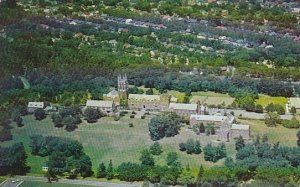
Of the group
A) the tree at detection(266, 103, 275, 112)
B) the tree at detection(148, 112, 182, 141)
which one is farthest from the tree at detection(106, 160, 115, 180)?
the tree at detection(266, 103, 275, 112)

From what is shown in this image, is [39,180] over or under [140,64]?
under

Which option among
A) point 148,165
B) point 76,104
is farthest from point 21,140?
point 148,165

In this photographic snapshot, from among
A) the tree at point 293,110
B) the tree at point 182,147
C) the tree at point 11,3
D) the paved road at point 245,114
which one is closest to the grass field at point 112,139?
the tree at point 182,147

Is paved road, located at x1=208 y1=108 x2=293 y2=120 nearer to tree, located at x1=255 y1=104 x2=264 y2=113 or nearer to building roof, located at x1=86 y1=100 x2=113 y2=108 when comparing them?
tree, located at x1=255 y1=104 x2=264 y2=113

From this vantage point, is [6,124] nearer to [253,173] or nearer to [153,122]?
[153,122]

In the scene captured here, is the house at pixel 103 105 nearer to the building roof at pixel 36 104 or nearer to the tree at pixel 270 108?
A: the building roof at pixel 36 104

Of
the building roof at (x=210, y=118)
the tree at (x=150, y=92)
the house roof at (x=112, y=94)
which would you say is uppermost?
the house roof at (x=112, y=94)
